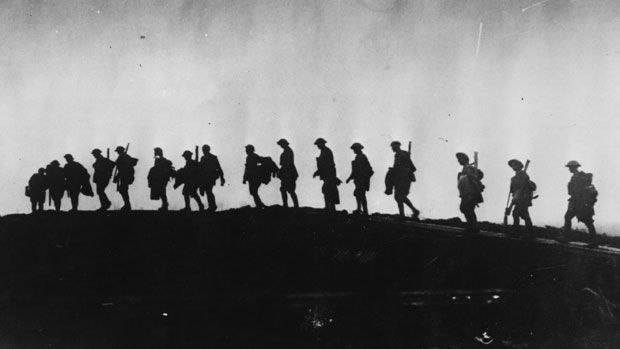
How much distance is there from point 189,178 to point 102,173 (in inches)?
112

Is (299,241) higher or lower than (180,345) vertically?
higher

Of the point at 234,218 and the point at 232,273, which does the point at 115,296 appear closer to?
the point at 232,273

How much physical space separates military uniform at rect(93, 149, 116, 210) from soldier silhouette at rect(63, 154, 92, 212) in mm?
1050

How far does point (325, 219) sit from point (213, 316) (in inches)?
274

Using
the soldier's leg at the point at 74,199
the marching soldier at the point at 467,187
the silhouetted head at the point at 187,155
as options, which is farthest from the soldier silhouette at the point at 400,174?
the soldier's leg at the point at 74,199

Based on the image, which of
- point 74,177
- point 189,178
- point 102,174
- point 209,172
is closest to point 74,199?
point 74,177

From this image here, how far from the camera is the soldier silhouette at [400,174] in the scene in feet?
47.4

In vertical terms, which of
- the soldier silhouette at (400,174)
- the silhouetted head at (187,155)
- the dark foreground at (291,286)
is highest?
the silhouetted head at (187,155)

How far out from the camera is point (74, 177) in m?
17.0

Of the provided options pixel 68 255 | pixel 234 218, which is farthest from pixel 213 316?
pixel 234 218

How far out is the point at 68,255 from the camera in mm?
11852

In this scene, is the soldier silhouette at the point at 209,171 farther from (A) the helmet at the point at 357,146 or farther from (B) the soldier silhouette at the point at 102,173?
(A) the helmet at the point at 357,146

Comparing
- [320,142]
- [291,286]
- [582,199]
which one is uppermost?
[320,142]

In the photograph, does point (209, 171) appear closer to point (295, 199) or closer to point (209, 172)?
point (209, 172)
